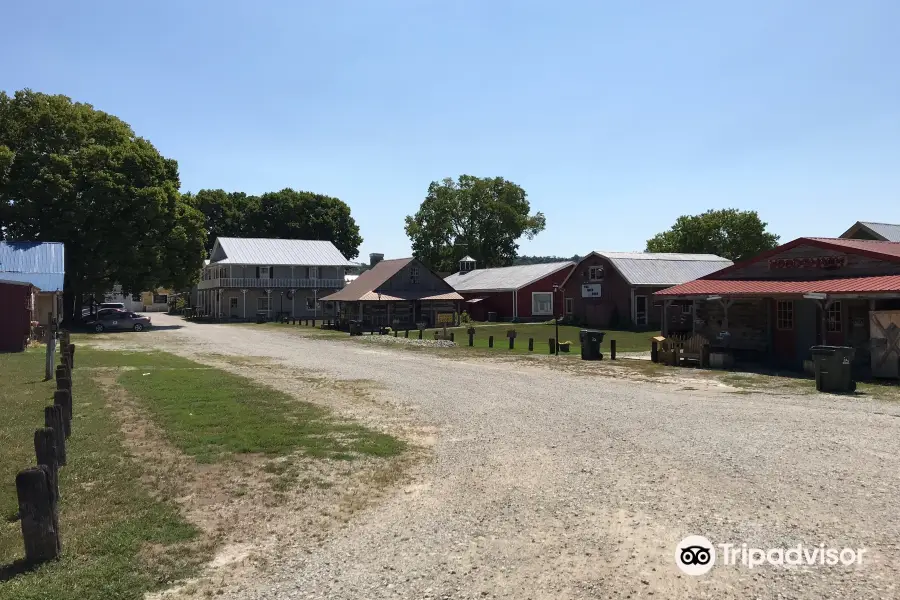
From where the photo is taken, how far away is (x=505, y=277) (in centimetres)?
6006

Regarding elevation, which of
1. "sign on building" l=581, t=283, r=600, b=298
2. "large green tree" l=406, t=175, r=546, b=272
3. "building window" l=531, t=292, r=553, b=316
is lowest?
"building window" l=531, t=292, r=553, b=316

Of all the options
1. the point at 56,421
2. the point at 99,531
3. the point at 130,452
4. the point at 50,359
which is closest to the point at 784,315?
the point at 130,452

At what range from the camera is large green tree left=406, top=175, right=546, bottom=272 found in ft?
282

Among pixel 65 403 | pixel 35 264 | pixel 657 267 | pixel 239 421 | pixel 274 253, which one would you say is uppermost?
pixel 274 253

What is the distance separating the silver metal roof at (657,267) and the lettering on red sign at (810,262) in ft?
66.1

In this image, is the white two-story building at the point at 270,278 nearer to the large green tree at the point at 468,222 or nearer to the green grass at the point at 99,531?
the large green tree at the point at 468,222

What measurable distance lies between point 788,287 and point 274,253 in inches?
2070

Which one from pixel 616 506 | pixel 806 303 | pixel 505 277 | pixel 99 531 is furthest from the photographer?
pixel 505 277

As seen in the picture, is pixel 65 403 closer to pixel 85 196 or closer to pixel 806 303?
pixel 806 303

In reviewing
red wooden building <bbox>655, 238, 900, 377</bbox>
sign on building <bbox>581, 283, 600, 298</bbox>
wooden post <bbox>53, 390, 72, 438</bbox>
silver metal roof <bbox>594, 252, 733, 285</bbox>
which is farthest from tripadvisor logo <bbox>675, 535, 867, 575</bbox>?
sign on building <bbox>581, 283, 600, 298</bbox>

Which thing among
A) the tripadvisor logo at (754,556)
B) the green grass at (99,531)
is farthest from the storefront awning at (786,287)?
the green grass at (99,531)

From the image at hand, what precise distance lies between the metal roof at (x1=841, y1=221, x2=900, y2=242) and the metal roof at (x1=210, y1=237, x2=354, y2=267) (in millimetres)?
44217

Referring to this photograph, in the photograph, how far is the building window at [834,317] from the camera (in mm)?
21672

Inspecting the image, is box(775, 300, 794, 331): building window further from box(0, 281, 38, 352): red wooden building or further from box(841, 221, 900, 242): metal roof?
box(0, 281, 38, 352): red wooden building
